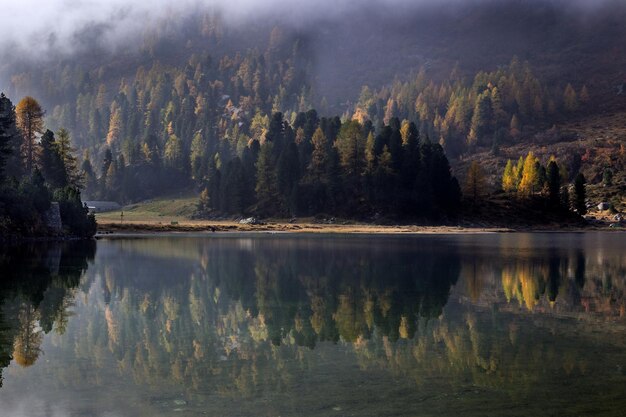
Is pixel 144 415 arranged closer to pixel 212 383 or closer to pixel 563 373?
pixel 212 383

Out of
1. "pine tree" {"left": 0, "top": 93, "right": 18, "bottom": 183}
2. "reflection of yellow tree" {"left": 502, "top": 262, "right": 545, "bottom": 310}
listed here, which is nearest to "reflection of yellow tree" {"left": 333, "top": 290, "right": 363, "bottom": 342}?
"reflection of yellow tree" {"left": 502, "top": 262, "right": 545, "bottom": 310}

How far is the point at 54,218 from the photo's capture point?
98.4 meters

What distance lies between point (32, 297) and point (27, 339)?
12.5 metres

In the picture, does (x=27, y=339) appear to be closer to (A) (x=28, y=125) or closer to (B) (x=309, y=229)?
(B) (x=309, y=229)

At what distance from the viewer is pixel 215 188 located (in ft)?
629

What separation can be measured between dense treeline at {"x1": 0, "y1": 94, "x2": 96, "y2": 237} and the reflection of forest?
71.2 ft

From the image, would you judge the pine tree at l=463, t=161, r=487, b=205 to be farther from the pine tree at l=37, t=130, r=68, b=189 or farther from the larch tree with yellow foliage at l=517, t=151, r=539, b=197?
the pine tree at l=37, t=130, r=68, b=189

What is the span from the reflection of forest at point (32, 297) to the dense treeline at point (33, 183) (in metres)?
21.7

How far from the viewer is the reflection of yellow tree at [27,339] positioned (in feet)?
73.8

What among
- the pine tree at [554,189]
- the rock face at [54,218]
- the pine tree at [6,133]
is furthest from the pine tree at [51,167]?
the pine tree at [554,189]

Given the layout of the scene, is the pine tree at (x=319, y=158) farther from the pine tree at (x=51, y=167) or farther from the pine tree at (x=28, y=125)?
the pine tree at (x=28, y=125)

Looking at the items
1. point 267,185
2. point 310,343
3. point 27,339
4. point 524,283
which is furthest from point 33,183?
point 267,185

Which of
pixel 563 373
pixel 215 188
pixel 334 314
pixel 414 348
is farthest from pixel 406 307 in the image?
pixel 215 188

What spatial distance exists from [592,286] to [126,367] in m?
33.3
